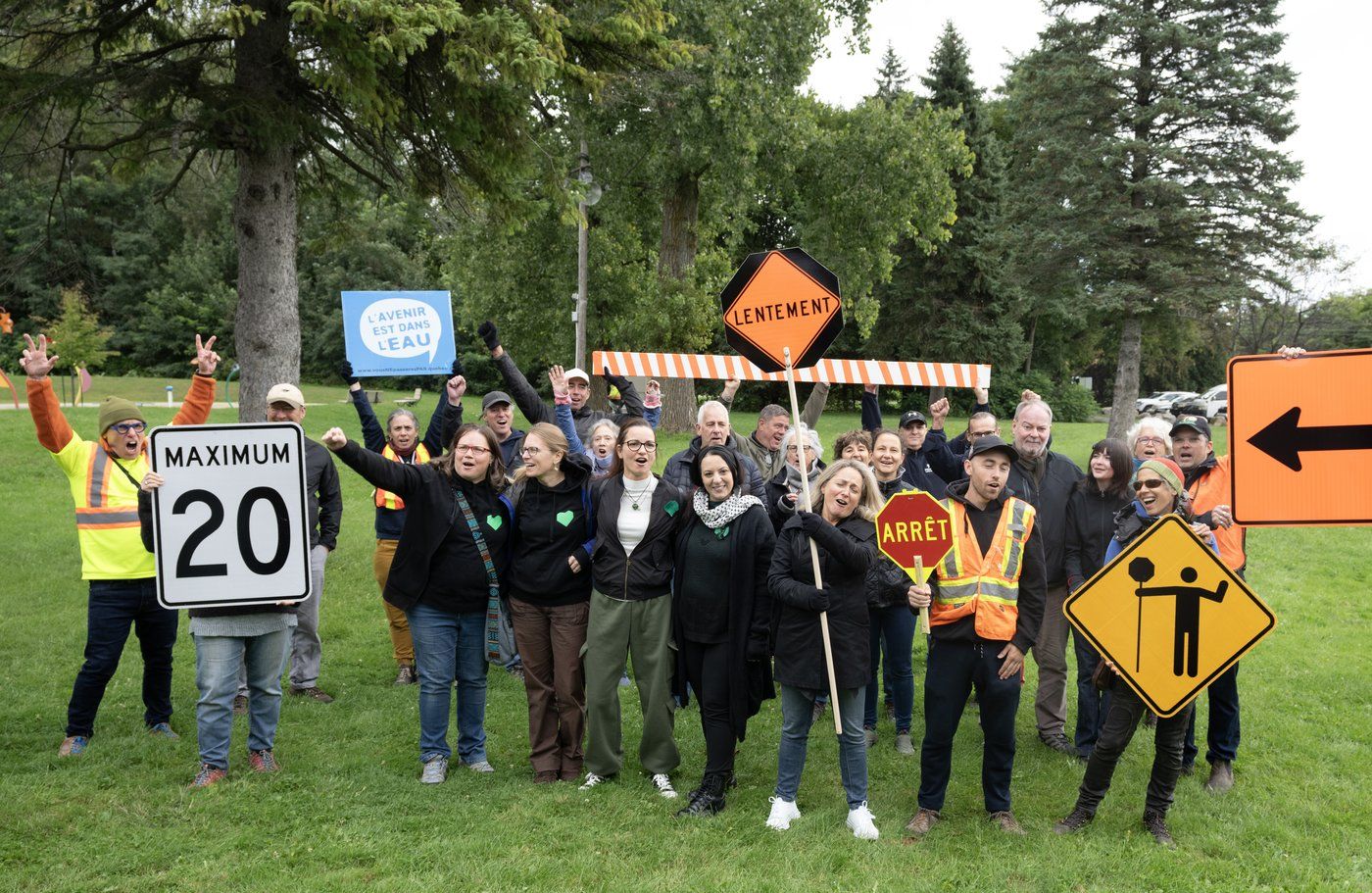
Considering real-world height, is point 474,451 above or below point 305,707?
above

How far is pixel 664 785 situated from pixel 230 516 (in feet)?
9.45

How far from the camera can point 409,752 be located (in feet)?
20.3

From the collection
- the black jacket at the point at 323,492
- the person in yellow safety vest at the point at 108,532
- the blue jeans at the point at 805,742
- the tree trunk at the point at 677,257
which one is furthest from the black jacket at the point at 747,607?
the tree trunk at the point at 677,257

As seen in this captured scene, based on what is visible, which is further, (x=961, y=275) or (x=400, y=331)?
(x=961, y=275)

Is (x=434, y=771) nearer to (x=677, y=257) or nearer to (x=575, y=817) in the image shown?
(x=575, y=817)

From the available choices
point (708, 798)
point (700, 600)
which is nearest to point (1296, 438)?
point (700, 600)

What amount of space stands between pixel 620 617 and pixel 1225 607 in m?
3.12

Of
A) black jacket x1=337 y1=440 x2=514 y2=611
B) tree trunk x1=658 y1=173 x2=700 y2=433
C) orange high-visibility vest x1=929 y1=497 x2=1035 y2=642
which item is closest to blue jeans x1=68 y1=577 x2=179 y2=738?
black jacket x1=337 y1=440 x2=514 y2=611

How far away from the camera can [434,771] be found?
571 cm

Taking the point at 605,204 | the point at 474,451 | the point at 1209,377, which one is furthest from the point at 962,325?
the point at 474,451

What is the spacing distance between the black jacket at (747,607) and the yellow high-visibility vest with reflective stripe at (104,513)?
3451mm

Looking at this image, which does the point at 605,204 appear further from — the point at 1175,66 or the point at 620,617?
the point at 620,617

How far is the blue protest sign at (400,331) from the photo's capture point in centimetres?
795

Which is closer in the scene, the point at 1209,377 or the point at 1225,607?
the point at 1225,607
